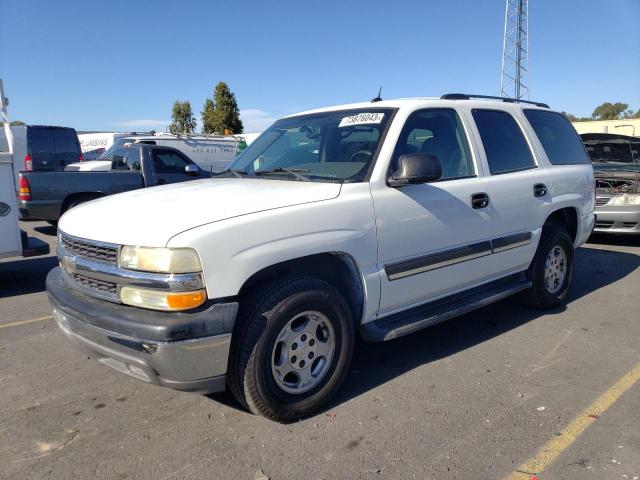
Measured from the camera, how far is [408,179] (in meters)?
3.33

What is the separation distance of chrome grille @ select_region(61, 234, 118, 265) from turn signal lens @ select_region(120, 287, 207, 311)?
0.25 meters

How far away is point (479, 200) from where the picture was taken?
13.2ft

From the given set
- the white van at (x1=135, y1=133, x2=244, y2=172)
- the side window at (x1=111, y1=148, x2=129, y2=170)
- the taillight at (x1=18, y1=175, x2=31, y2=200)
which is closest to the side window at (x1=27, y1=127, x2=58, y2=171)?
the white van at (x1=135, y1=133, x2=244, y2=172)

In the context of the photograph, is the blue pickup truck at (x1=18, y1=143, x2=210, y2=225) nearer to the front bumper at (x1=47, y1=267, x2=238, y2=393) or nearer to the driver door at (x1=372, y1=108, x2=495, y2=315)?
the driver door at (x1=372, y1=108, x2=495, y2=315)

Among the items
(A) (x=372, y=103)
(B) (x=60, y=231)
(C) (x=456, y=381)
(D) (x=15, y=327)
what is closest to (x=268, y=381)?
(C) (x=456, y=381)

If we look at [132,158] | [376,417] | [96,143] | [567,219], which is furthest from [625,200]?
[96,143]

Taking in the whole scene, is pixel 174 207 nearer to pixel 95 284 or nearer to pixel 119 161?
pixel 95 284

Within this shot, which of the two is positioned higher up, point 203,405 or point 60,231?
point 60,231

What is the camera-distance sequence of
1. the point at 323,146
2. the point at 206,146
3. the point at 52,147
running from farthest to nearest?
the point at 206,146
the point at 52,147
the point at 323,146

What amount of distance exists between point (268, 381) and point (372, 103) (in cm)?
233

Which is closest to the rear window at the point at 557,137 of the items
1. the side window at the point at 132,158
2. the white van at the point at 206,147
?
the side window at the point at 132,158

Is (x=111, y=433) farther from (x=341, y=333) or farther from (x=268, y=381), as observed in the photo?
(x=341, y=333)

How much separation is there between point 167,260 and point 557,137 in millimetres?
4308

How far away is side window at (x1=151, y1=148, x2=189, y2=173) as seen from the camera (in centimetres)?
1008
